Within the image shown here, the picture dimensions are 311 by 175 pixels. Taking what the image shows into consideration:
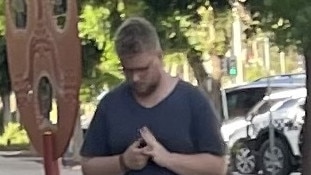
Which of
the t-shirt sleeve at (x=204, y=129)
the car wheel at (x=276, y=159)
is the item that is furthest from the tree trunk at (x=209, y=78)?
the t-shirt sleeve at (x=204, y=129)

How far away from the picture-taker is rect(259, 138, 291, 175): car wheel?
17.3 meters

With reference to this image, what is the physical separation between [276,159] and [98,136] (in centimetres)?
1307

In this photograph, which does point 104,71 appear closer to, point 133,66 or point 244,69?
point 133,66

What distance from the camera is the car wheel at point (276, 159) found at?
682 inches

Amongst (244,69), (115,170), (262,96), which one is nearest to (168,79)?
(115,170)

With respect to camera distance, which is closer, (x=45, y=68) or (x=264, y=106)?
(x=45, y=68)

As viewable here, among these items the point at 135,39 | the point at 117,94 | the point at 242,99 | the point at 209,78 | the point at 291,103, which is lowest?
the point at 242,99

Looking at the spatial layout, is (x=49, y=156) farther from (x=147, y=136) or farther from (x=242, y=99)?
(x=242, y=99)

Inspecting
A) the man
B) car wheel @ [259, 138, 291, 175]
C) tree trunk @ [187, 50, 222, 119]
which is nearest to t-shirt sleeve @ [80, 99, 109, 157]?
the man

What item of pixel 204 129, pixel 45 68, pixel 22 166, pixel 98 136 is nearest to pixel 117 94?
pixel 98 136

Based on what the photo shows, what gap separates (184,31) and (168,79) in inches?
142

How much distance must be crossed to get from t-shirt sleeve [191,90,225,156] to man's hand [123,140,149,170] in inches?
9.2

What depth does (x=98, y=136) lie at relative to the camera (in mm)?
4566

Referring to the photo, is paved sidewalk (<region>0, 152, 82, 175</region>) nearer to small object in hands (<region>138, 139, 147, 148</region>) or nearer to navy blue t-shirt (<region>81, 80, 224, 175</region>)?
navy blue t-shirt (<region>81, 80, 224, 175</region>)
